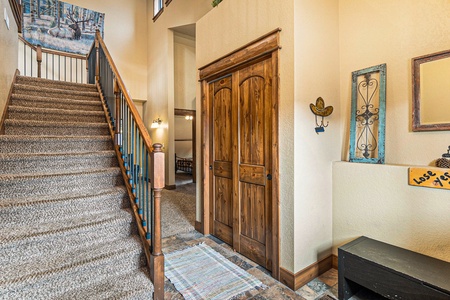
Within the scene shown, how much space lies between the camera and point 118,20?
6.83 m

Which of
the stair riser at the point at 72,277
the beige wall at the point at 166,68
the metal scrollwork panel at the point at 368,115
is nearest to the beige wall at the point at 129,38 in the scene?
the beige wall at the point at 166,68

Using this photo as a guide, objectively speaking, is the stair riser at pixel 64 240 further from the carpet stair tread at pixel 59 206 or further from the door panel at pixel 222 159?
the door panel at pixel 222 159

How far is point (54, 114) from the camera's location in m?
3.08

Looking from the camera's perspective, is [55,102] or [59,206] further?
[55,102]

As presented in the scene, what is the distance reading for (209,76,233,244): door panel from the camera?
276cm

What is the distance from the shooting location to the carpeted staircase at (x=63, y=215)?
1.59 metres

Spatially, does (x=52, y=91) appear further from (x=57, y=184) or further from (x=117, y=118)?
(x=57, y=184)

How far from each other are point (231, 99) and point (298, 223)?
5.04ft

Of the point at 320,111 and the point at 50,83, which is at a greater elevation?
the point at 50,83

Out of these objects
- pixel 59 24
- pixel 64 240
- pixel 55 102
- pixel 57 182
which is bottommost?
pixel 64 240

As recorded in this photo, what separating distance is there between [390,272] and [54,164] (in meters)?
3.12

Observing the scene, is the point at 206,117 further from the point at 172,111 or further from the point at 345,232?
the point at 172,111

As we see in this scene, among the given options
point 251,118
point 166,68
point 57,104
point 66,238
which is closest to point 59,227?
point 66,238

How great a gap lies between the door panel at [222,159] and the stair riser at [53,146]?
1394mm
